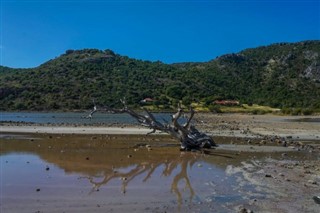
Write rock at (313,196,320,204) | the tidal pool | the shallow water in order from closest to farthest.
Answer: the tidal pool
rock at (313,196,320,204)
the shallow water

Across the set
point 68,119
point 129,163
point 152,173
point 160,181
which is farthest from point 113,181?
point 68,119

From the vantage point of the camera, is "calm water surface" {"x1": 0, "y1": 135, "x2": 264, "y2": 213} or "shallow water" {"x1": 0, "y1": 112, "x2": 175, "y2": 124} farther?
"shallow water" {"x1": 0, "y1": 112, "x2": 175, "y2": 124}

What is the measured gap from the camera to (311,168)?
14.7 metres

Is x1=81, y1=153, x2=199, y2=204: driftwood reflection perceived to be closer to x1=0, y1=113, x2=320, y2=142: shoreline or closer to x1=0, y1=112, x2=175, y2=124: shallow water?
x1=0, y1=113, x2=320, y2=142: shoreline

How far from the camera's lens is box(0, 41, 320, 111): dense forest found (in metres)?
103

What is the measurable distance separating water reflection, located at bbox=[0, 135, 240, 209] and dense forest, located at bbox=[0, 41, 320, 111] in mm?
71315

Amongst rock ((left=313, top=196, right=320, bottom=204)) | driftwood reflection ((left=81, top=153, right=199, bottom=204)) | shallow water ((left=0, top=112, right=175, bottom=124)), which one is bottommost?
shallow water ((left=0, top=112, right=175, bottom=124))

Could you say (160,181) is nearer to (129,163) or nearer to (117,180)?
(117,180)

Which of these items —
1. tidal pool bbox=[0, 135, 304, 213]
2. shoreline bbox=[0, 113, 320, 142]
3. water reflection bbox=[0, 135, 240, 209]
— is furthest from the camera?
shoreline bbox=[0, 113, 320, 142]

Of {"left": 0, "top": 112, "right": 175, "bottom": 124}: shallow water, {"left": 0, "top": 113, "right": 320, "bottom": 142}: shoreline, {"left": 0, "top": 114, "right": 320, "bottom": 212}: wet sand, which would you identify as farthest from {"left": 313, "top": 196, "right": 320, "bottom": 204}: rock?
{"left": 0, "top": 112, "right": 175, "bottom": 124}: shallow water

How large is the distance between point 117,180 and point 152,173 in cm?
175

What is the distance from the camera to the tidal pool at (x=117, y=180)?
9.05 meters

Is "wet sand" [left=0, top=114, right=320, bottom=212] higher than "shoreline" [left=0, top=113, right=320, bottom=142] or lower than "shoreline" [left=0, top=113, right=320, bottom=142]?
higher

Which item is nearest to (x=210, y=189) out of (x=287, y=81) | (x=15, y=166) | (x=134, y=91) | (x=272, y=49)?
(x=15, y=166)
